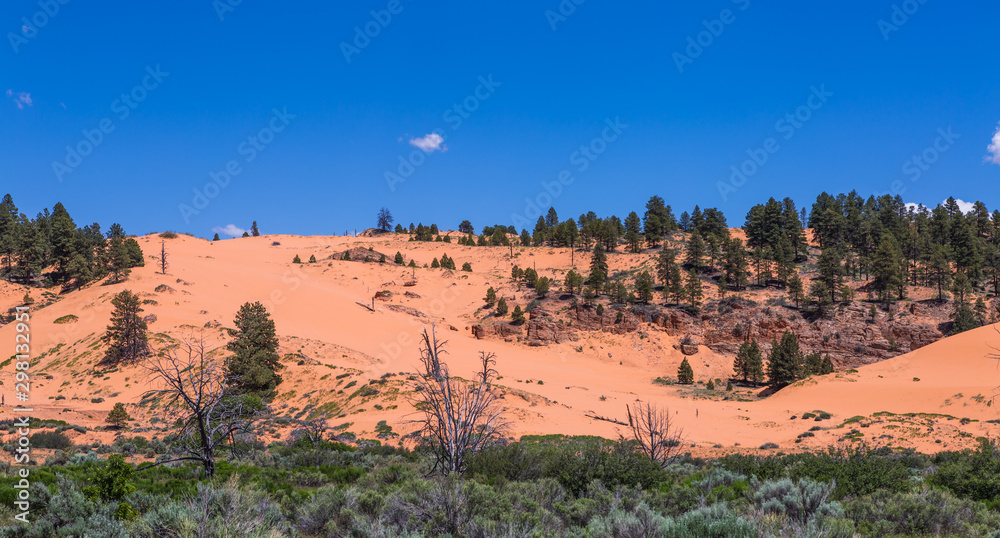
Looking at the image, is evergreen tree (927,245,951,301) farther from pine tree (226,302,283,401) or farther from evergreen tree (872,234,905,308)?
pine tree (226,302,283,401)

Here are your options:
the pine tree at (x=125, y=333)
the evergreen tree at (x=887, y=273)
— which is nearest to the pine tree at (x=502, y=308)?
the pine tree at (x=125, y=333)

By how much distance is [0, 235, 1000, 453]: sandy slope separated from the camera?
2888 cm

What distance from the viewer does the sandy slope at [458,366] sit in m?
28.9

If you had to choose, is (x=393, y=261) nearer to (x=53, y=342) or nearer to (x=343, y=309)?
(x=343, y=309)

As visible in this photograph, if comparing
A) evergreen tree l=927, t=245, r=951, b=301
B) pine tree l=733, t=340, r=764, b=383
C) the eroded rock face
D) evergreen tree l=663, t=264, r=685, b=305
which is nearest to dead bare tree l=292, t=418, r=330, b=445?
the eroded rock face

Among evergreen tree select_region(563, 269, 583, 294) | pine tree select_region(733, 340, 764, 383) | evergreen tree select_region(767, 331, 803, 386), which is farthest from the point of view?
evergreen tree select_region(563, 269, 583, 294)

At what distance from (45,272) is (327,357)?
52116 millimetres

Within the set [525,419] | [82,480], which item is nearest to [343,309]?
[525,419]

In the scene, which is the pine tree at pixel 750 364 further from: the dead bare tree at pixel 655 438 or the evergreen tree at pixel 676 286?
the dead bare tree at pixel 655 438

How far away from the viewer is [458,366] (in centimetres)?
4675

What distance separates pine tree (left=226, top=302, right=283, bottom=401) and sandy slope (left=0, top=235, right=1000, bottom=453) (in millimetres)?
1267

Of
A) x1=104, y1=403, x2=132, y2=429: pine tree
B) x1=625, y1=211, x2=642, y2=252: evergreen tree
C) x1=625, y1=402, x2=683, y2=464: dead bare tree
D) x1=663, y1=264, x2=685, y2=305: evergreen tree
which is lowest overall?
x1=625, y1=402, x2=683, y2=464: dead bare tree

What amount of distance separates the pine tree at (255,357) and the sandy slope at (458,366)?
127 cm

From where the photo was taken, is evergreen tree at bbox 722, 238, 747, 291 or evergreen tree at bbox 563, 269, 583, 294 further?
evergreen tree at bbox 563, 269, 583, 294
